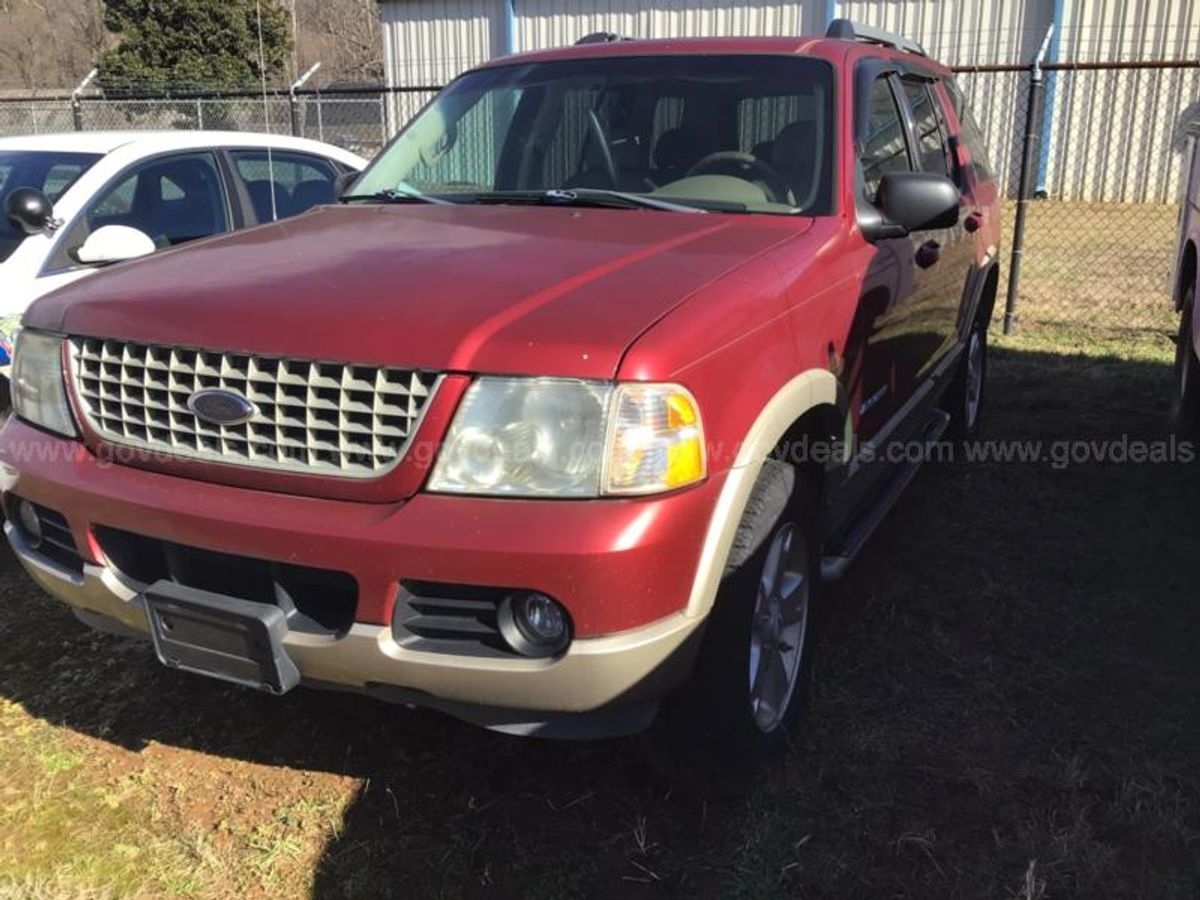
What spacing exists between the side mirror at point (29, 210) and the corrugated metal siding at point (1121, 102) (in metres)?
15.9

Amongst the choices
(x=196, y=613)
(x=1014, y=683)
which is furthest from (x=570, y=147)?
(x=1014, y=683)

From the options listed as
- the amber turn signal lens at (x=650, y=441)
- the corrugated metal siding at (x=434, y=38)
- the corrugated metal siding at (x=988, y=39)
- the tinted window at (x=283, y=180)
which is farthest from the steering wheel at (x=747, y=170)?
the corrugated metal siding at (x=434, y=38)

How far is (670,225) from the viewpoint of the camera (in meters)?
3.05

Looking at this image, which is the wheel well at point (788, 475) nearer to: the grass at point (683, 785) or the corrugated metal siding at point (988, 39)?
the grass at point (683, 785)

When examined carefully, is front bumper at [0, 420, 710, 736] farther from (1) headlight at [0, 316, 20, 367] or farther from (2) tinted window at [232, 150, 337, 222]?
(2) tinted window at [232, 150, 337, 222]

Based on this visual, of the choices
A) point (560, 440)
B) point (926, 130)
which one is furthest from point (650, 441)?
point (926, 130)

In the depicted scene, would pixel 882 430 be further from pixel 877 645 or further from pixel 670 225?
pixel 670 225

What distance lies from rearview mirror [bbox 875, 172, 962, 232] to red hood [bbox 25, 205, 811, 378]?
35 centimetres

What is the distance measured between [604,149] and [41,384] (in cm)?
189

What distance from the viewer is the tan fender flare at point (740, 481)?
7.46ft

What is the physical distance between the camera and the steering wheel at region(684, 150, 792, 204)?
10.8 feet

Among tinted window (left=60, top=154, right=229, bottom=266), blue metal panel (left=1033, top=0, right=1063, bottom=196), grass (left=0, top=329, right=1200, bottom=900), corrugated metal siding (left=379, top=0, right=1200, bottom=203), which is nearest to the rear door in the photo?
grass (left=0, top=329, right=1200, bottom=900)

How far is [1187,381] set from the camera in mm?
5398

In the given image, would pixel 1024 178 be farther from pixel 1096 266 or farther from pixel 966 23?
pixel 966 23
